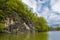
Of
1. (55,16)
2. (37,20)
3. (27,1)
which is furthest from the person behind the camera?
(37,20)

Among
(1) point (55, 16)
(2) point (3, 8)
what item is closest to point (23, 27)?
(2) point (3, 8)

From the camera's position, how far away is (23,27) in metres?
14.0

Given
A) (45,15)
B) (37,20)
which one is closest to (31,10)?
(37,20)

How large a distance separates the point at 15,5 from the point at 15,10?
474mm

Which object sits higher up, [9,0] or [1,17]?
[9,0]

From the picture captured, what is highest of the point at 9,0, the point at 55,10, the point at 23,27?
the point at 9,0

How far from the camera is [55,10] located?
1198 centimetres

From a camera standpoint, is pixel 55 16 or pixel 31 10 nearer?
pixel 55 16

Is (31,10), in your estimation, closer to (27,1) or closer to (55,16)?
(27,1)

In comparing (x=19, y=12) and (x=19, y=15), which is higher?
(x=19, y=12)

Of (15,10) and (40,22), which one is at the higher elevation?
(15,10)

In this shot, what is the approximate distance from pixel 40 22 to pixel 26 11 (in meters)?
1.54

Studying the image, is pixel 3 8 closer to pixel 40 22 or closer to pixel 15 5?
pixel 15 5

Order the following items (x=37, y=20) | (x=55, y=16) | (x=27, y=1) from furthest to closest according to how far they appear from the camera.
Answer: (x=37, y=20) < (x=27, y=1) < (x=55, y=16)
